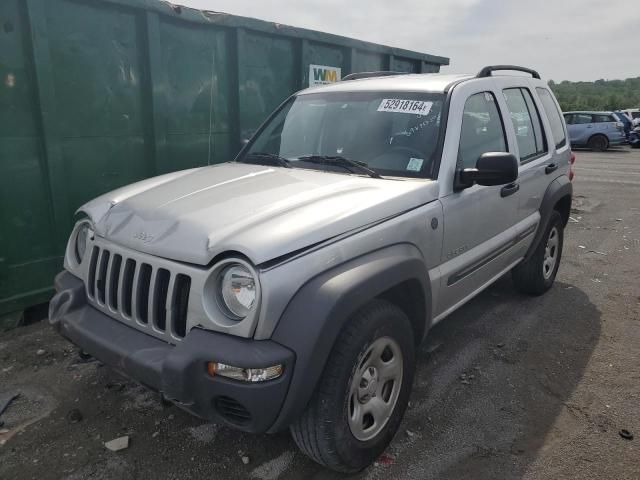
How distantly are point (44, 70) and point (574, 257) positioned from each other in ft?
18.9

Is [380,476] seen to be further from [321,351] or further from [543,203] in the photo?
[543,203]

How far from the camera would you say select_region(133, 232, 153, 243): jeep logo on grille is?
234cm

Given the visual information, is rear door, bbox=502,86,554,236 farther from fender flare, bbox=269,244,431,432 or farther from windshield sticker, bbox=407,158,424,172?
fender flare, bbox=269,244,431,432

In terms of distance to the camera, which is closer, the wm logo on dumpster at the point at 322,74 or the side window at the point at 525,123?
the side window at the point at 525,123

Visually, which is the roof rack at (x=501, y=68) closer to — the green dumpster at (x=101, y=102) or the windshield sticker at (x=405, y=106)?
the windshield sticker at (x=405, y=106)

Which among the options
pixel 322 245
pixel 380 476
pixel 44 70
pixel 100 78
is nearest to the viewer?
pixel 322 245

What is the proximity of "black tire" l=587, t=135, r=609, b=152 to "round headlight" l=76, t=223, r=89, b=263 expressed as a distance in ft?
73.3

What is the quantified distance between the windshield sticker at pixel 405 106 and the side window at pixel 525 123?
99cm

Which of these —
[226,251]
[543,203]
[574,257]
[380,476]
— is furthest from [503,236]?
[574,257]

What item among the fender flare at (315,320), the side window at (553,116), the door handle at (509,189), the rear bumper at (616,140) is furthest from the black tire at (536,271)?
the rear bumper at (616,140)

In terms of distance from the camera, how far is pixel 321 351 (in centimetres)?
201

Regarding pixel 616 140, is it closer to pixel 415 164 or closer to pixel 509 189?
pixel 509 189

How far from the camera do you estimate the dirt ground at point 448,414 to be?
2.52 meters

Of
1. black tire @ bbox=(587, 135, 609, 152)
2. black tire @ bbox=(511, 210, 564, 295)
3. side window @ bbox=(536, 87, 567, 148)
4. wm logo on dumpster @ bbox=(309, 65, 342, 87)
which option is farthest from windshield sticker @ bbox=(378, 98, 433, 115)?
black tire @ bbox=(587, 135, 609, 152)
